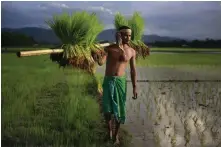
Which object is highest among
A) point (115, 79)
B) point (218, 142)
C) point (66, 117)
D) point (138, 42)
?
point (138, 42)

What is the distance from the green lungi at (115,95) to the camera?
3.10 metres

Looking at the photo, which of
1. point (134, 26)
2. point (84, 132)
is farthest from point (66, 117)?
point (134, 26)

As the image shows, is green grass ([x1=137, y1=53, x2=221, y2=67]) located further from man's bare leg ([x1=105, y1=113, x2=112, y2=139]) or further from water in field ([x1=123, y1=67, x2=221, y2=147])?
man's bare leg ([x1=105, y1=113, x2=112, y2=139])

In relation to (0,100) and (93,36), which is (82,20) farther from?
(0,100)

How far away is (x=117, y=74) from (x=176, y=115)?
593 millimetres

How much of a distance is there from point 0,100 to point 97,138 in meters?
0.81

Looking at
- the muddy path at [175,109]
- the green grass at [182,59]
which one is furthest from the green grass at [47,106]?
the green grass at [182,59]

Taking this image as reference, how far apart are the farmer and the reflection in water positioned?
3.3 inches

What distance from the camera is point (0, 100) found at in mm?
3094

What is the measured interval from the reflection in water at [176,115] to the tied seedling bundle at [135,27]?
0.30m

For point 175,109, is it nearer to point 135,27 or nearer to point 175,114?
point 175,114

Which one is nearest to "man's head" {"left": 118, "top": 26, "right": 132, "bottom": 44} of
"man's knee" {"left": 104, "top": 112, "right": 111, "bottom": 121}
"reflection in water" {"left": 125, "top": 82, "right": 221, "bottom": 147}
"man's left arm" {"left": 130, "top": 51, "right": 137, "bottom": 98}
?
"man's left arm" {"left": 130, "top": 51, "right": 137, "bottom": 98}

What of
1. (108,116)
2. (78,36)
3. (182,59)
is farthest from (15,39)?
(182,59)

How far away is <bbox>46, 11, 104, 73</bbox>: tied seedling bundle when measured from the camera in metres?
3.12
